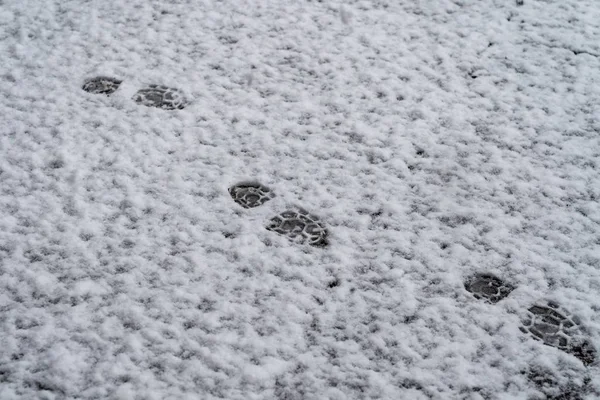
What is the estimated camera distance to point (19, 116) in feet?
11.8

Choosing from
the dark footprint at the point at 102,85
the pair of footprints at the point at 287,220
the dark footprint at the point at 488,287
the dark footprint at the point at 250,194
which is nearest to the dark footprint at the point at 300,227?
the pair of footprints at the point at 287,220

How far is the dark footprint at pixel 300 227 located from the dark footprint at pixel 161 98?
3.81ft

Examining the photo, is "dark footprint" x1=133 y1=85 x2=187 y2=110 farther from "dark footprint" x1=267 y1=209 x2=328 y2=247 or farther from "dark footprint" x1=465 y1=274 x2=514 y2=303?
"dark footprint" x1=465 y1=274 x2=514 y2=303

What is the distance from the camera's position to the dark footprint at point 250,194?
125 inches

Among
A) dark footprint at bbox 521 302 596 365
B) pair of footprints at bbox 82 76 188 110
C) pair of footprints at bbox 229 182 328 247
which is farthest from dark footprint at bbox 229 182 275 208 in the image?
dark footprint at bbox 521 302 596 365

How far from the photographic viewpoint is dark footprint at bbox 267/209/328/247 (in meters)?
2.98

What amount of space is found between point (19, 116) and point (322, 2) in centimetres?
252

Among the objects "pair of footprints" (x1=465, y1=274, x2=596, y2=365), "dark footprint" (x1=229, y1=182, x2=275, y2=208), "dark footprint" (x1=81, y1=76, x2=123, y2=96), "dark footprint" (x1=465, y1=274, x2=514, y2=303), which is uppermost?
"pair of footprints" (x1=465, y1=274, x2=596, y2=365)

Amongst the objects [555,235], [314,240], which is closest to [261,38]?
[314,240]

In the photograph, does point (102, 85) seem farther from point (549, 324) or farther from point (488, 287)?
point (549, 324)

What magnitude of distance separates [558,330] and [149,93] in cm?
275

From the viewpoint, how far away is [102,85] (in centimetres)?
392

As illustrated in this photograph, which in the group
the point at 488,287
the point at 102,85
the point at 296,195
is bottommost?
the point at 102,85

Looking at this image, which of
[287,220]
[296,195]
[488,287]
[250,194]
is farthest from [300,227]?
[488,287]
